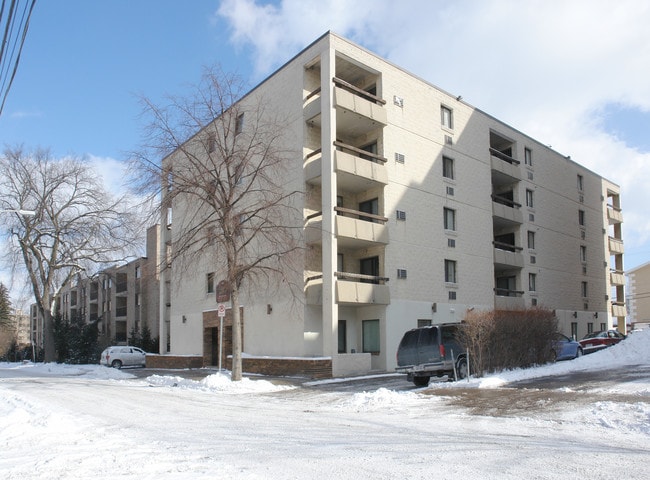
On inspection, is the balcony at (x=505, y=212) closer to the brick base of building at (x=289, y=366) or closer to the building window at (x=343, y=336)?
the building window at (x=343, y=336)

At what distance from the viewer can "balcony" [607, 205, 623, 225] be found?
50.1 m

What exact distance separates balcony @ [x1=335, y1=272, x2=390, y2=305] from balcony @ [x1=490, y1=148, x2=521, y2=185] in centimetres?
1282

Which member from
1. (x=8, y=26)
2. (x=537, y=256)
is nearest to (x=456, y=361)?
(x=8, y=26)

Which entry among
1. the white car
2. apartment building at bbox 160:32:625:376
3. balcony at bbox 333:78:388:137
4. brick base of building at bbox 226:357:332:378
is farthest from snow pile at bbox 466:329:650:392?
the white car

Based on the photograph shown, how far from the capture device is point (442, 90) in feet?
108

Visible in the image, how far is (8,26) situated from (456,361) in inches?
564

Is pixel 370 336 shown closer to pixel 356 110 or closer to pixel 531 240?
pixel 356 110

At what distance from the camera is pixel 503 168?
3631 cm

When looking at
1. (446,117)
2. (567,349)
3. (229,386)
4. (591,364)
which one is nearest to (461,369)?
(591,364)

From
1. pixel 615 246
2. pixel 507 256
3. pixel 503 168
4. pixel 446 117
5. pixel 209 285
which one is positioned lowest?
pixel 209 285

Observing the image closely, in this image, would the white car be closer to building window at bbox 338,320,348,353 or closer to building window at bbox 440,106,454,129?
building window at bbox 338,320,348,353

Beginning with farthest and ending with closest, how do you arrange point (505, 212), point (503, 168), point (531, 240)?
point (531, 240) → point (503, 168) → point (505, 212)

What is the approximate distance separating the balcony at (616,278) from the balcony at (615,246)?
1.68 m

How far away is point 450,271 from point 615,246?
80.5ft
